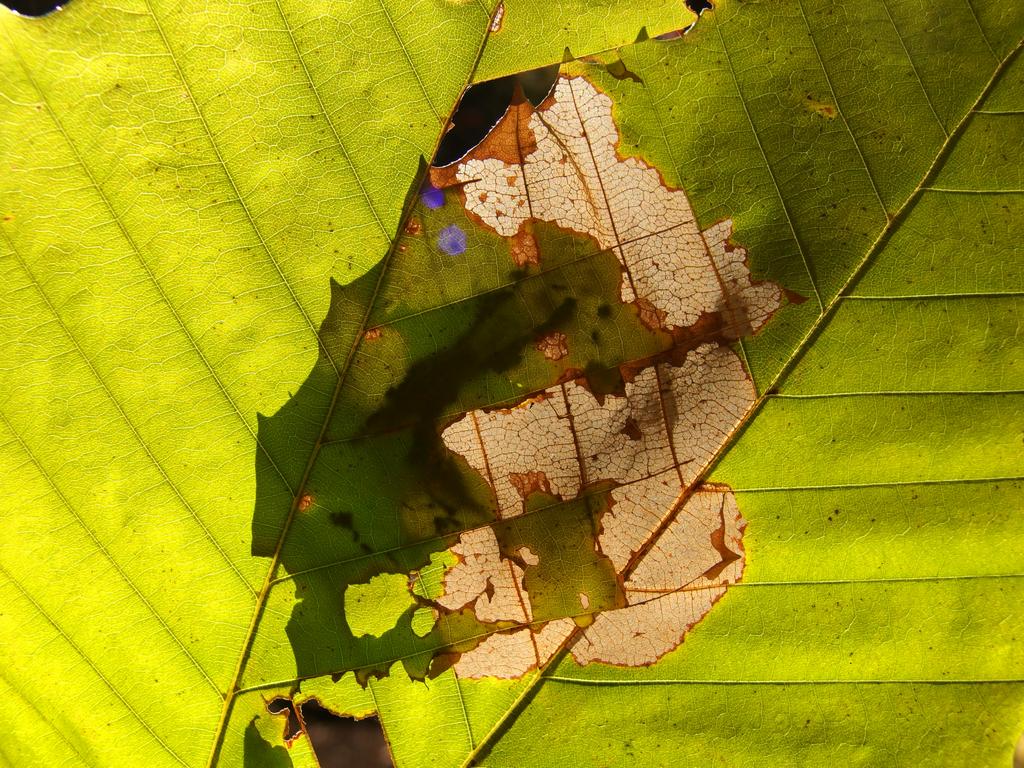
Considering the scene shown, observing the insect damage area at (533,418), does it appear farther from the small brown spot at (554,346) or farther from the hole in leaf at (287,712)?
the hole in leaf at (287,712)

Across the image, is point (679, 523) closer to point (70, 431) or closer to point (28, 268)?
point (70, 431)

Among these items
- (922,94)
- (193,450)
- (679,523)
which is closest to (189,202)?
(193,450)

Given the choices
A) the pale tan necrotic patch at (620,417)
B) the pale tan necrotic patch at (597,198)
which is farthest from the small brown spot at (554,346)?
the pale tan necrotic patch at (597,198)

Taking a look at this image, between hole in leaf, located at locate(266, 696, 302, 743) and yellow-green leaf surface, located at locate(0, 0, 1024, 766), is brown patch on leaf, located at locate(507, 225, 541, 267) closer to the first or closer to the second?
yellow-green leaf surface, located at locate(0, 0, 1024, 766)

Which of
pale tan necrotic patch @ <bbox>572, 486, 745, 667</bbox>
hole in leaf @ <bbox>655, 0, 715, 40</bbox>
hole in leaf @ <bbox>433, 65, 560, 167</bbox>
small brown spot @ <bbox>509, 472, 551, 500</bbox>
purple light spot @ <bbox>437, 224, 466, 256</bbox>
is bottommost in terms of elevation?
pale tan necrotic patch @ <bbox>572, 486, 745, 667</bbox>

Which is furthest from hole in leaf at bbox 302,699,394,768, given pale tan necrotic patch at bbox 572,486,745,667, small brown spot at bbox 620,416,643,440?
small brown spot at bbox 620,416,643,440

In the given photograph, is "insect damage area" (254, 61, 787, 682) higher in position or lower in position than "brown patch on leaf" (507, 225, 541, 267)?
lower

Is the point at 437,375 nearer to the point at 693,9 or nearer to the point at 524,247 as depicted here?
the point at 524,247
